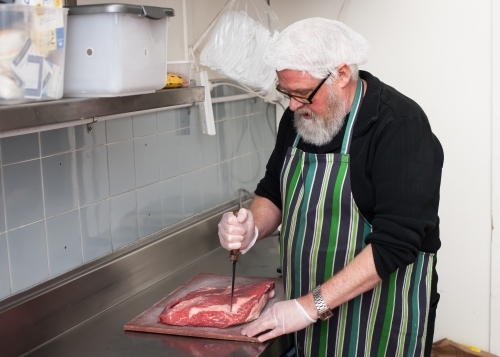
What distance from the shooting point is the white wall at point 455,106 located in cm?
259

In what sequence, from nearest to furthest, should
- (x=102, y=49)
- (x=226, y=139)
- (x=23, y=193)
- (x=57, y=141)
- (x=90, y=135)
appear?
(x=102, y=49) → (x=23, y=193) → (x=57, y=141) → (x=90, y=135) → (x=226, y=139)

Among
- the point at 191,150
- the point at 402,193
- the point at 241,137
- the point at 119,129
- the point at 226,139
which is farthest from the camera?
the point at 241,137

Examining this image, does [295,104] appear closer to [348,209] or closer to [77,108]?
[348,209]

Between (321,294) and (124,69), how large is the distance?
753 mm

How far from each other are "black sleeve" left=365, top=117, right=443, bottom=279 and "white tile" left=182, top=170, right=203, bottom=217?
94 cm

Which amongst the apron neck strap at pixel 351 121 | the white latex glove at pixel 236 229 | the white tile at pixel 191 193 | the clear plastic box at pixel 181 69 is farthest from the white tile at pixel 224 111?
the apron neck strap at pixel 351 121

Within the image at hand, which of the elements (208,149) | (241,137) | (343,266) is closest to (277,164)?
(343,266)

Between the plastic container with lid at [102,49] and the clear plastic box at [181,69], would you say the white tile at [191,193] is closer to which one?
the clear plastic box at [181,69]

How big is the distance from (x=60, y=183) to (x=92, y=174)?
0.44ft

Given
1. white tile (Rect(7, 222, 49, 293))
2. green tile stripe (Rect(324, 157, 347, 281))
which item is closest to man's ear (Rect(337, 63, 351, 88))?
green tile stripe (Rect(324, 157, 347, 281))

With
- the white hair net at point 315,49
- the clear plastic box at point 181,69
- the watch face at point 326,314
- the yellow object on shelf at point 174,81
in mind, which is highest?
the white hair net at point 315,49

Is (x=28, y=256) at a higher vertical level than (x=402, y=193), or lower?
lower

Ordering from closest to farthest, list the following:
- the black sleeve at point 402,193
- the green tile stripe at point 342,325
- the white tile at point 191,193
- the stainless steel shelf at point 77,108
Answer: the stainless steel shelf at point 77,108
the black sleeve at point 402,193
the green tile stripe at point 342,325
the white tile at point 191,193

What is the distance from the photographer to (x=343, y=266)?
182 centimetres
